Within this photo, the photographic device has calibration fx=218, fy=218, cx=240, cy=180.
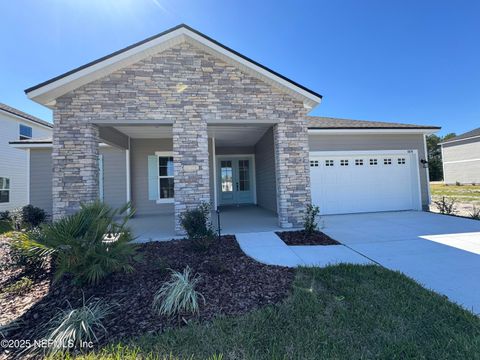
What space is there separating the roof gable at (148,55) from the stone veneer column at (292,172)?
45.6 inches

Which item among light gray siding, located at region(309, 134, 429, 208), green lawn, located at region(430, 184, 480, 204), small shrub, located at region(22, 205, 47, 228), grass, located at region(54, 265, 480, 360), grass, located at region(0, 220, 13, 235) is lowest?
grass, located at region(54, 265, 480, 360)

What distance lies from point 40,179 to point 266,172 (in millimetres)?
10995

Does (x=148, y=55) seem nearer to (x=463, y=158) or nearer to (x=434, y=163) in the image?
(x=463, y=158)

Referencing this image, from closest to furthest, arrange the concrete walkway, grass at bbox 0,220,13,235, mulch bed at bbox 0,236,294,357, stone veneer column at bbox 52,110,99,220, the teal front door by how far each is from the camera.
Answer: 1. mulch bed at bbox 0,236,294,357
2. the concrete walkway
3. stone veneer column at bbox 52,110,99,220
4. grass at bbox 0,220,13,235
5. the teal front door

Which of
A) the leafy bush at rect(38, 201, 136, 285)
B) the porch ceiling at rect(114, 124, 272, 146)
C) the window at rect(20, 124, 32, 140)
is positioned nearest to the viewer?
the leafy bush at rect(38, 201, 136, 285)

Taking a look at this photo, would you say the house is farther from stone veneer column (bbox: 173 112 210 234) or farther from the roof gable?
stone veneer column (bbox: 173 112 210 234)

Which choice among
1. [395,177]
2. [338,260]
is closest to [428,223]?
[395,177]

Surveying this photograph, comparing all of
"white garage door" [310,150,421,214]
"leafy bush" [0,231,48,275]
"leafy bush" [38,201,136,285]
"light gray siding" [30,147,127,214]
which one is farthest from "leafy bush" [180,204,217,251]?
"light gray siding" [30,147,127,214]

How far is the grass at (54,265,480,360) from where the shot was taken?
2.11m

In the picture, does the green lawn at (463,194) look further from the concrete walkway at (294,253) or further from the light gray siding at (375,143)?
the concrete walkway at (294,253)

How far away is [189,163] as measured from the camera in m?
6.62

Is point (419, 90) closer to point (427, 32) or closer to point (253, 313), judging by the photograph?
point (427, 32)

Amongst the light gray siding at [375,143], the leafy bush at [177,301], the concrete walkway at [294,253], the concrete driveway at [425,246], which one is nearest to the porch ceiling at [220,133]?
the light gray siding at [375,143]

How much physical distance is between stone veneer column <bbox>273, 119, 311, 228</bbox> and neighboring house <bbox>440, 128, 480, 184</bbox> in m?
30.0
